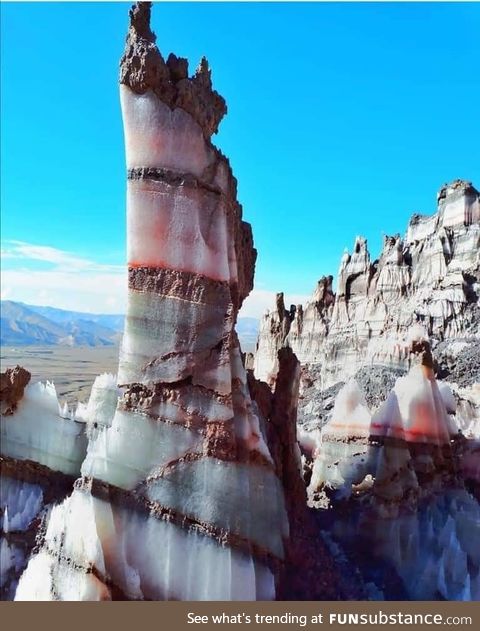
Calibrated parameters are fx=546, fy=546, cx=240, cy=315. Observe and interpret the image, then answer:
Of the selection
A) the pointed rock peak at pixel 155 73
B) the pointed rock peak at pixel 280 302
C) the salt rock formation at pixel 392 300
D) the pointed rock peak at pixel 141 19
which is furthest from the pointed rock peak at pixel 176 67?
the pointed rock peak at pixel 280 302

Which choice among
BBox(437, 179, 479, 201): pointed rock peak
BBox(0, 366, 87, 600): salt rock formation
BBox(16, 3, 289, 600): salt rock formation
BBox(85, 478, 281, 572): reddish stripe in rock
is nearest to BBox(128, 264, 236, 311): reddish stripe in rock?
BBox(16, 3, 289, 600): salt rock formation

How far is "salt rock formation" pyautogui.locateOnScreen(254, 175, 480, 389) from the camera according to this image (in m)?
41.6

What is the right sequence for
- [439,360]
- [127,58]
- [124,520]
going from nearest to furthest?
[124,520]
[127,58]
[439,360]

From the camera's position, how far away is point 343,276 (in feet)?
171

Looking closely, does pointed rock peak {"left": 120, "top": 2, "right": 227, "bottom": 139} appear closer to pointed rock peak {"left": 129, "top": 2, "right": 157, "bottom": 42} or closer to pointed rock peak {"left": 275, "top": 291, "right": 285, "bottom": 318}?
pointed rock peak {"left": 129, "top": 2, "right": 157, "bottom": 42}

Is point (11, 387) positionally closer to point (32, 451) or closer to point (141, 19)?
point (32, 451)

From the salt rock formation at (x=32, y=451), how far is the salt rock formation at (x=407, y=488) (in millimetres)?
4274

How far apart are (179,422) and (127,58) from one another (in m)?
4.32

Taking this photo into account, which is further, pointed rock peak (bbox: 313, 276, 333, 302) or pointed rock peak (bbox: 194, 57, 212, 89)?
pointed rock peak (bbox: 313, 276, 333, 302)

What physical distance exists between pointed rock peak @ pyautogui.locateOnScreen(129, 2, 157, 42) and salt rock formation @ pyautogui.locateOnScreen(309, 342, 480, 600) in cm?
673

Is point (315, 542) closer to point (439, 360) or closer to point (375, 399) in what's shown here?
point (375, 399)

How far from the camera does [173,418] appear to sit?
20.8ft

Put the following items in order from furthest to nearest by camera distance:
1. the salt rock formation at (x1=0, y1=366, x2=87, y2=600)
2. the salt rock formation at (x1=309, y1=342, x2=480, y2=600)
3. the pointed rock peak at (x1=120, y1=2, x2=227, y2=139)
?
1. the salt rock formation at (x1=309, y1=342, x2=480, y2=600)
2. the salt rock formation at (x1=0, y1=366, x2=87, y2=600)
3. the pointed rock peak at (x1=120, y1=2, x2=227, y2=139)
